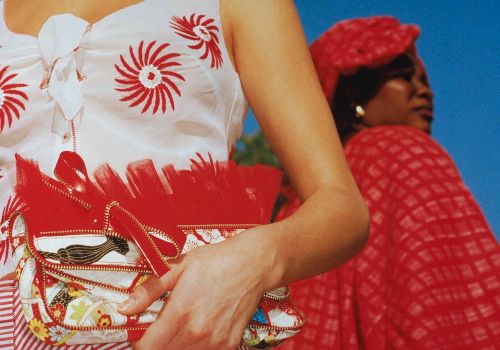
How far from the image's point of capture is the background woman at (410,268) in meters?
2.53

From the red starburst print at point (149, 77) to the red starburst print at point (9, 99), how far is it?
0.15 m

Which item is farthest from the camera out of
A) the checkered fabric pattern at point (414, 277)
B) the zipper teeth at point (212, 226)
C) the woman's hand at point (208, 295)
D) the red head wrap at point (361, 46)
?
the red head wrap at point (361, 46)

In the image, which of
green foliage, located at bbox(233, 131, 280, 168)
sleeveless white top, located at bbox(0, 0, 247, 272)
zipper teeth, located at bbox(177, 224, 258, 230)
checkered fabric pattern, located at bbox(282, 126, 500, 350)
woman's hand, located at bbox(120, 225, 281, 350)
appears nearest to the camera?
woman's hand, located at bbox(120, 225, 281, 350)

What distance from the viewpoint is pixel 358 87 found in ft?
12.3

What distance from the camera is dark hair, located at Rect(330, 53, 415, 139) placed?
3.68m

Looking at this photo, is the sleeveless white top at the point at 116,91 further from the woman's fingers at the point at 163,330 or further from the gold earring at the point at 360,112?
the gold earring at the point at 360,112

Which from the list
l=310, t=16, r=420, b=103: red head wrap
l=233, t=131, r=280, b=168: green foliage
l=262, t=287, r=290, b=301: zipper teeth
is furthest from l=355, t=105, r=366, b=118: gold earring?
l=233, t=131, r=280, b=168: green foliage

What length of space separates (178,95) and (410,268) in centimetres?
157

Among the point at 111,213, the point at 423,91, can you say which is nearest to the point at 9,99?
the point at 111,213

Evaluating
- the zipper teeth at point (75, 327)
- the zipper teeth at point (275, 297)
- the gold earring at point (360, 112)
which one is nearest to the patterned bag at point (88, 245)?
the zipper teeth at point (75, 327)

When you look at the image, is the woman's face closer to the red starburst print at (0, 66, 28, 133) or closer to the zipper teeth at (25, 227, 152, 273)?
the red starburst print at (0, 66, 28, 133)

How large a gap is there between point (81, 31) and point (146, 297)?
0.46 metres

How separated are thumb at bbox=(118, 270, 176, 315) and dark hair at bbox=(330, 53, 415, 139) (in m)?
2.74

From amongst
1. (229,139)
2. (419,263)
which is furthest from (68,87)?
(419,263)
